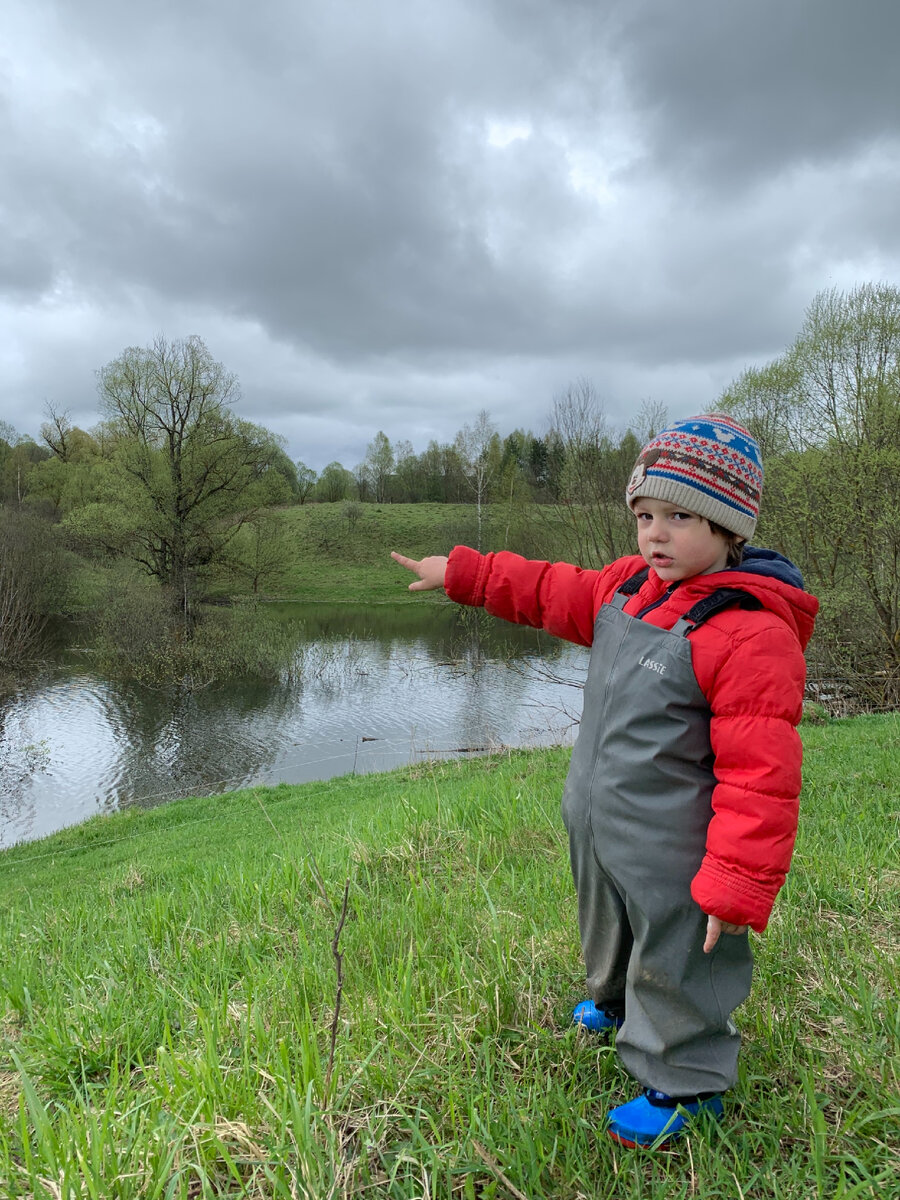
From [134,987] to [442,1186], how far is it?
1.47m

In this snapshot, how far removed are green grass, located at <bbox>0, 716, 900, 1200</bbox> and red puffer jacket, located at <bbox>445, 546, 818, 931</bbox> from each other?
19.6 inches

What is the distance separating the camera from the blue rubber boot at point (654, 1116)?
5.01ft

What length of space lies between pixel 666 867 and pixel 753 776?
309 millimetres

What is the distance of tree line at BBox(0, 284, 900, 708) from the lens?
1325 centimetres

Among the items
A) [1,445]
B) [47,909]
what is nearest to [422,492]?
[1,445]

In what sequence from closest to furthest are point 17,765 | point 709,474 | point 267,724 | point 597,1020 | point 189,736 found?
point 709,474 → point 597,1020 → point 17,765 → point 189,736 → point 267,724

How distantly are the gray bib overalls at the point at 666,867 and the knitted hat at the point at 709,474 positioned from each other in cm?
31

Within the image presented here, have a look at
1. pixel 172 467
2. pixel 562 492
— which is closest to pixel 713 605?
pixel 562 492

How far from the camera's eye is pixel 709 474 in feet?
5.65

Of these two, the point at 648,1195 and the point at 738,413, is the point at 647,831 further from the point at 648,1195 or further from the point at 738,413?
the point at 738,413

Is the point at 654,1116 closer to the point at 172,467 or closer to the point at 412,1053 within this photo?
the point at 412,1053

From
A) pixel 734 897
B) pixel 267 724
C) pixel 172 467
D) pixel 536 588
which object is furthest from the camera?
pixel 172 467

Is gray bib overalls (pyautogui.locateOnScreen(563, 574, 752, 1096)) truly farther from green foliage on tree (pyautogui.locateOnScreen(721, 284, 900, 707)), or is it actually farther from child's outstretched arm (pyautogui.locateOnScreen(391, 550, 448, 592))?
green foliage on tree (pyautogui.locateOnScreen(721, 284, 900, 707))

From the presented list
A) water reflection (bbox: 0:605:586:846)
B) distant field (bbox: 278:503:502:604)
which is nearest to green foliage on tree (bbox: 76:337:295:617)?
water reflection (bbox: 0:605:586:846)
